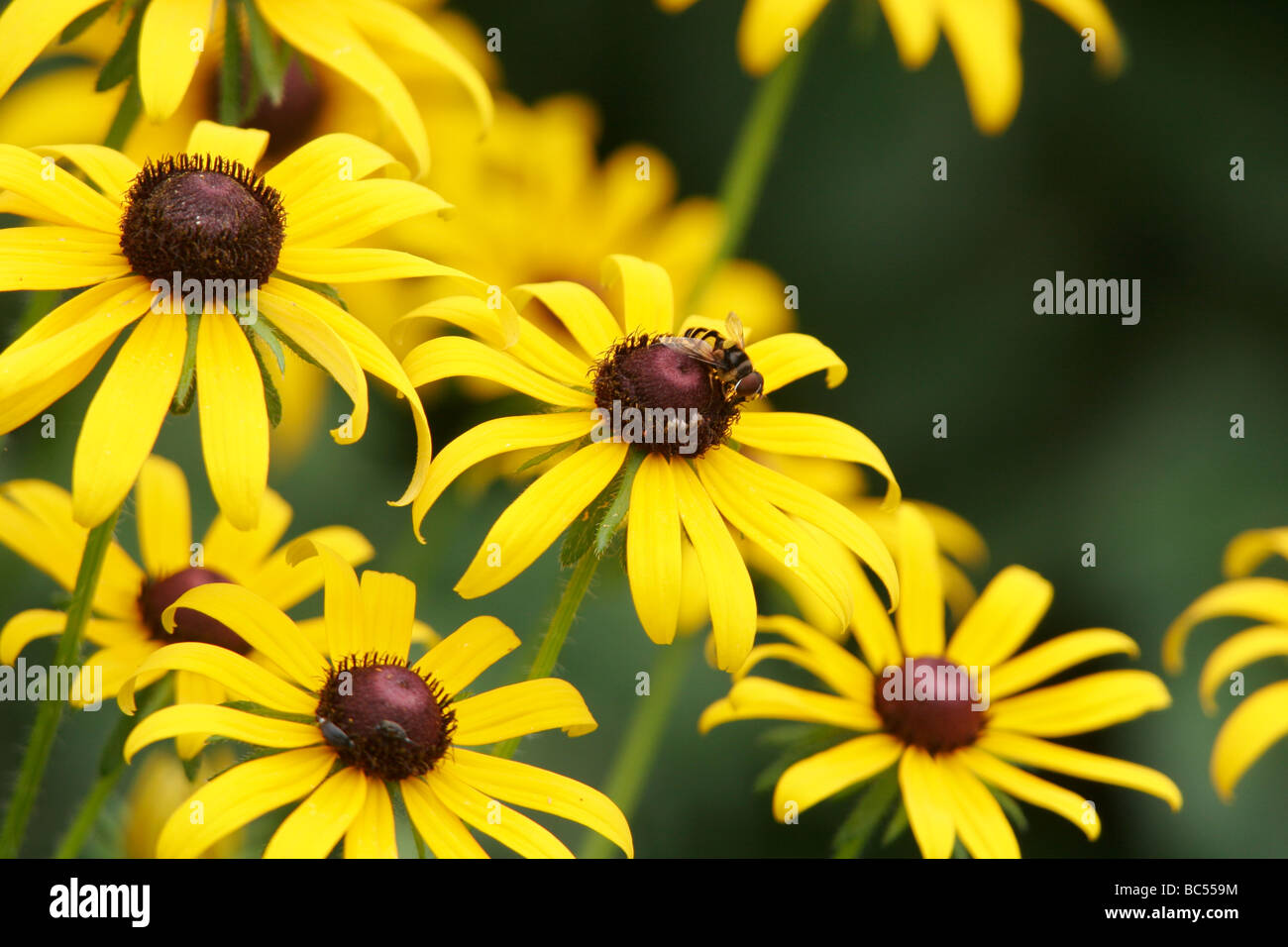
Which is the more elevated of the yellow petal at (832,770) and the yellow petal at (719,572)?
the yellow petal at (719,572)

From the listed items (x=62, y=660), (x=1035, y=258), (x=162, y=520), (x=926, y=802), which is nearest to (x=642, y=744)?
(x=926, y=802)

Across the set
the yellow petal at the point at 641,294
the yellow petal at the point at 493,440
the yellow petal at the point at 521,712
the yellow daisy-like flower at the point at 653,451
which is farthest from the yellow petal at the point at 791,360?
the yellow petal at the point at 521,712

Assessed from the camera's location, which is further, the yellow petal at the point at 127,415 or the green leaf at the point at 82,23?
the green leaf at the point at 82,23

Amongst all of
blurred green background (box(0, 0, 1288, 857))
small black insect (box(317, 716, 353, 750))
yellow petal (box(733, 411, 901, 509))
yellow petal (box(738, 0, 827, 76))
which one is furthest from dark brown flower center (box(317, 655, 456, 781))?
blurred green background (box(0, 0, 1288, 857))

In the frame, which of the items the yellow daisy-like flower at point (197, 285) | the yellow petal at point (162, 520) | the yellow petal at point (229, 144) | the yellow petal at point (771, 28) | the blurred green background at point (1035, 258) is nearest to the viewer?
the yellow daisy-like flower at point (197, 285)

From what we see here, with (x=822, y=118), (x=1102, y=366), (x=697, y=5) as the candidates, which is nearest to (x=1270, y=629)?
(x=1102, y=366)

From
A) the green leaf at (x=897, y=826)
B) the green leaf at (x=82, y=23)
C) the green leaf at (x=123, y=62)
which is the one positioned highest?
the green leaf at (x=82, y=23)

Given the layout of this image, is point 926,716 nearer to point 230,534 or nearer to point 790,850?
point 230,534

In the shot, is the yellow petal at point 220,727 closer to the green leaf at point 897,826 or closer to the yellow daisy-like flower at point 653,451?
the yellow daisy-like flower at point 653,451

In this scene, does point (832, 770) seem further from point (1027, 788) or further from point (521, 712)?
point (521, 712)
